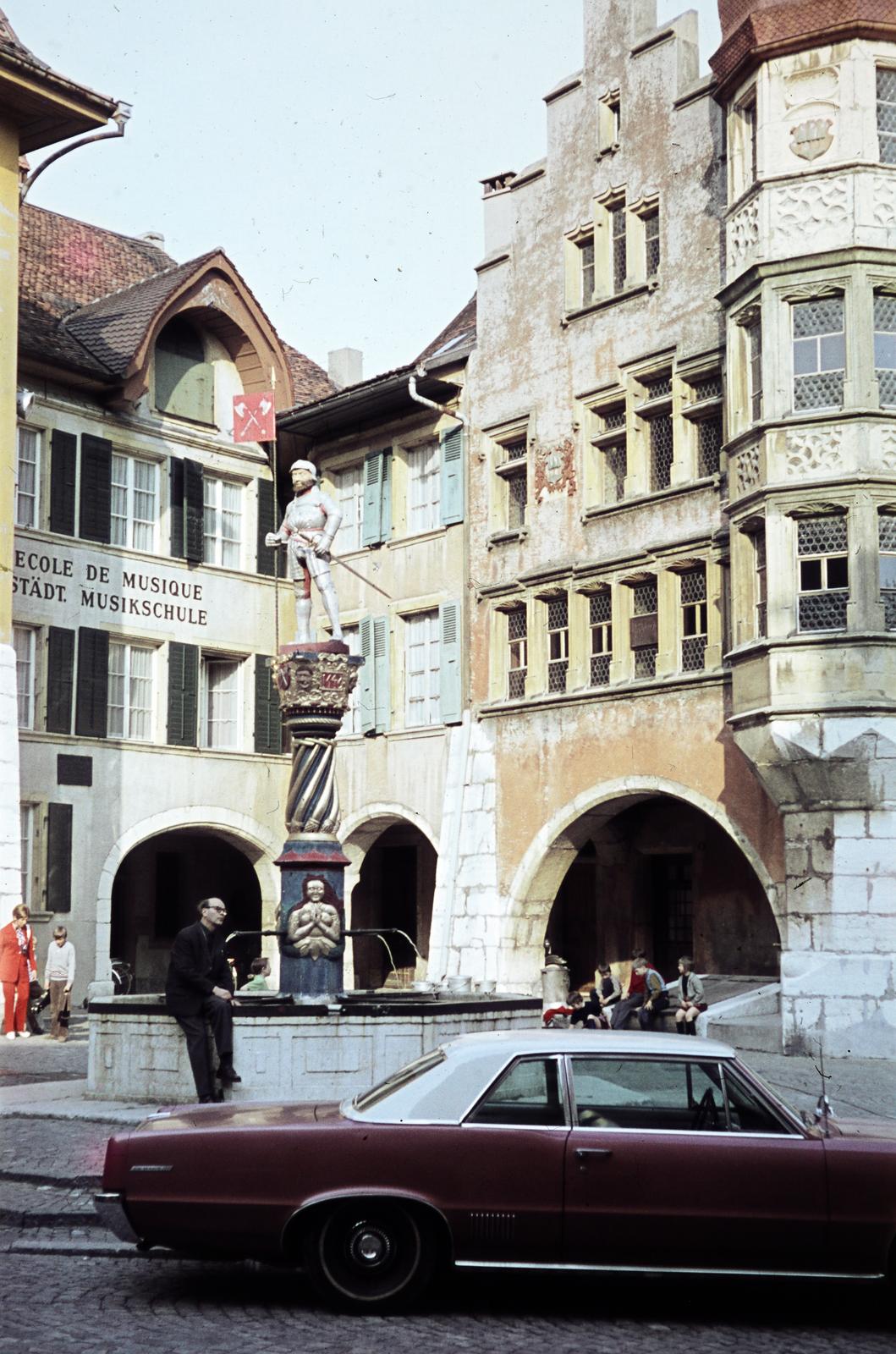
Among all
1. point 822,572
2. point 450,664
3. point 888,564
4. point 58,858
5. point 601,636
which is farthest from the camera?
point 450,664

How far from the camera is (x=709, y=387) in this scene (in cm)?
2780

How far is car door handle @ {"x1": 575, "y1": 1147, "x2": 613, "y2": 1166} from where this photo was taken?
854 centimetres

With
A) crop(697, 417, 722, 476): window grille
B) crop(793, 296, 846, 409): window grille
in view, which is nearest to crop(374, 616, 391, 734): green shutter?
crop(697, 417, 722, 476): window grille

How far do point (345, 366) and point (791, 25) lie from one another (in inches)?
705

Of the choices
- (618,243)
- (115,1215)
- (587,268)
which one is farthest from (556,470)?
(115,1215)

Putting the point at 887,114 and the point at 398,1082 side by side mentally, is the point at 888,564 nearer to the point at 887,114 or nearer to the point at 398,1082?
the point at 887,114

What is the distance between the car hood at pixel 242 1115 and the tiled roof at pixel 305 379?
93.8 ft

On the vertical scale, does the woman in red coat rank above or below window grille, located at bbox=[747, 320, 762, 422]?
below

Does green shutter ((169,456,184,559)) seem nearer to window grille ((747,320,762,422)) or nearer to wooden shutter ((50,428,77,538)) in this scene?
wooden shutter ((50,428,77,538))

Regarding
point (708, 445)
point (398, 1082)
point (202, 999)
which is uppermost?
point (708, 445)

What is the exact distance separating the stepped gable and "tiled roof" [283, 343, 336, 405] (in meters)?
13.5

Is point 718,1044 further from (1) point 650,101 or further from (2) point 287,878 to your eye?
(1) point 650,101

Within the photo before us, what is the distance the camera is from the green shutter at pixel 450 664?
31767 mm

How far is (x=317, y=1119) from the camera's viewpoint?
884 centimetres
